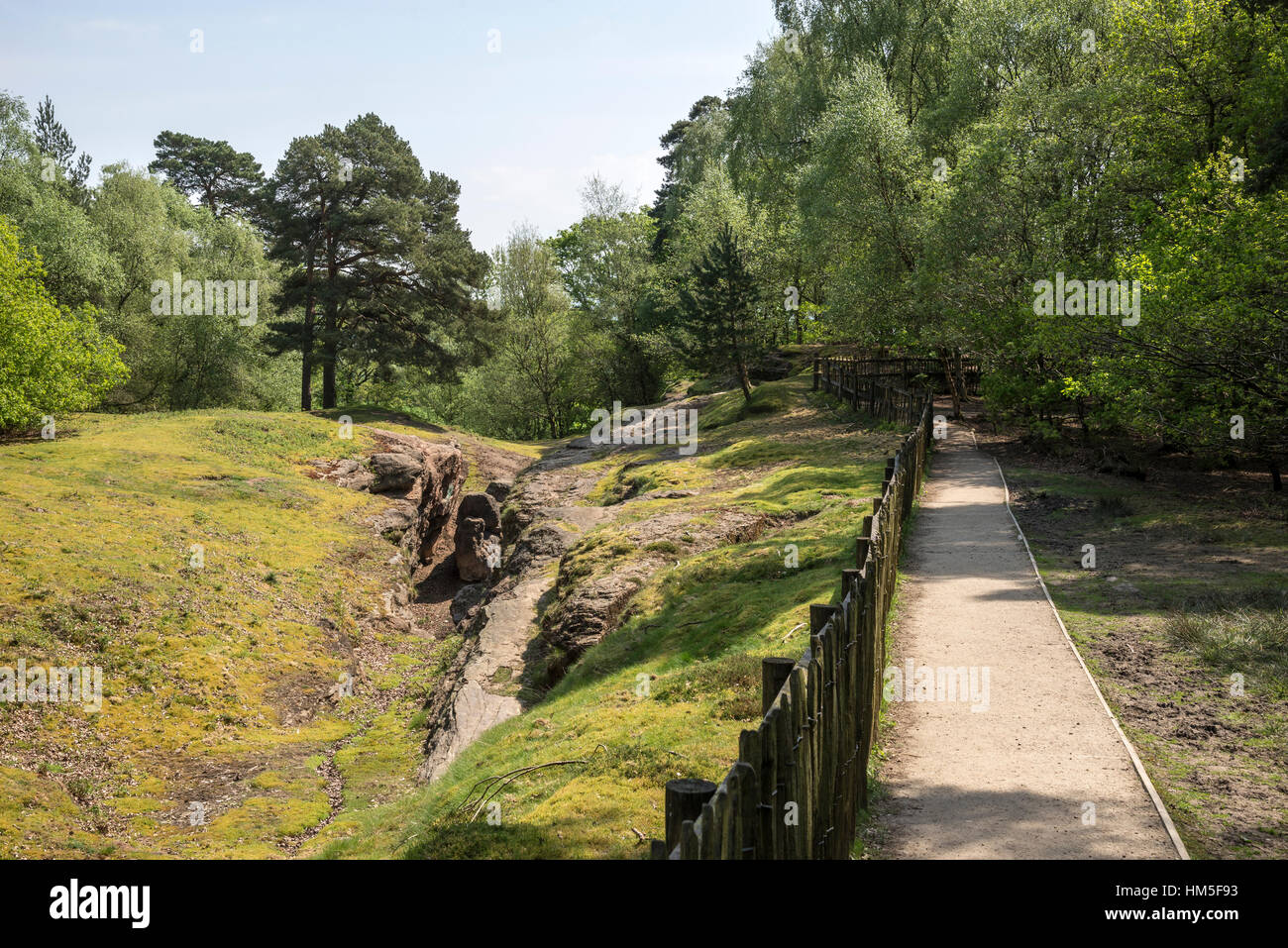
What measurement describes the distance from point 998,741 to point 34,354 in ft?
108

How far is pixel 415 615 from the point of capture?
28609mm

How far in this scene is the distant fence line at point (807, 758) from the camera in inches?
128

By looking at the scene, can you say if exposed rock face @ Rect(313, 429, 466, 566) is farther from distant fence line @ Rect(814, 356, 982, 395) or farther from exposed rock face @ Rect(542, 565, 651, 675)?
distant fence line @ Rect(814, 356, 982, 395)

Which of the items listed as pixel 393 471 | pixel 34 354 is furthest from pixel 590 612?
pixel 34 354

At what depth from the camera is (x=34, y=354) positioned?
1150 inches

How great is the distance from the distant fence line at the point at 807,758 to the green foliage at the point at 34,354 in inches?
1216

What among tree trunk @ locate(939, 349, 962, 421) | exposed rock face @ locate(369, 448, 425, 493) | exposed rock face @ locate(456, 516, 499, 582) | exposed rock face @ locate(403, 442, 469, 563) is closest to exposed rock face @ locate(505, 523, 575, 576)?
exposed rock face @ locate(456, 516, 499, 582)

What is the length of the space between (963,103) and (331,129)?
96.6 feet

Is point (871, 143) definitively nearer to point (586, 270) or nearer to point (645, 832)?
point (586, 270)

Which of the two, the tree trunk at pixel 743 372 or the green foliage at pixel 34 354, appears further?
the tree trunk at pixel 743 372

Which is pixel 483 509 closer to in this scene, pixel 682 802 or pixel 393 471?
pixel 393 471

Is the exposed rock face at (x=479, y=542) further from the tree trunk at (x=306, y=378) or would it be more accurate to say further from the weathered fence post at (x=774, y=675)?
the weathered fence post at (x=774, y=675)

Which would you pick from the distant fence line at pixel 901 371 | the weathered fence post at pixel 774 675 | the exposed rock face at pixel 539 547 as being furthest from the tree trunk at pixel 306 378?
the weathered fence post at pixel 774 675
